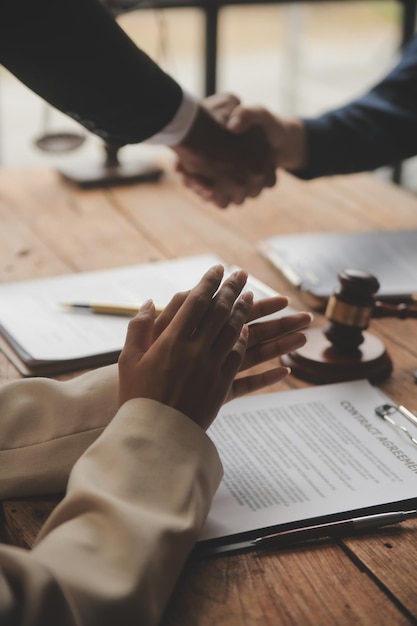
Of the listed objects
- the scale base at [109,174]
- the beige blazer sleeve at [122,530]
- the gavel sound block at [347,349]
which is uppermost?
the beige blazer sleeve at [122,530]

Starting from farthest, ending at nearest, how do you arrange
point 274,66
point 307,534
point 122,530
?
point 274,66 → point 307,534 → point 122,530

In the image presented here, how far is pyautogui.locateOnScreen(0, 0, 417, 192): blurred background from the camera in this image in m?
4.79

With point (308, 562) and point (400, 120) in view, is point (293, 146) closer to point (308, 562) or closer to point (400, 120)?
point (400, 120)

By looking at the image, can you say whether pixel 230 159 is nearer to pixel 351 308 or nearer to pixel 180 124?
pixel 180 124

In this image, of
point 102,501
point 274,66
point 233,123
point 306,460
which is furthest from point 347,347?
point 274,66

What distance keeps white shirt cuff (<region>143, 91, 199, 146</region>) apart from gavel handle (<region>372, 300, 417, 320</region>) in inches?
26.6

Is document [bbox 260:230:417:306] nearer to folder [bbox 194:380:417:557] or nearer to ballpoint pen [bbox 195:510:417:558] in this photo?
folder [bbox 194:380:417:557]

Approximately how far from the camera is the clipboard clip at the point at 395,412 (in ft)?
3.10

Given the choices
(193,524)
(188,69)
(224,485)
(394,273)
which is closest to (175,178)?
(394,273)

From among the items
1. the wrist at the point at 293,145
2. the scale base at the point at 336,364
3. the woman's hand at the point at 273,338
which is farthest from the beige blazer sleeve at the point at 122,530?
the wrist at the point at 293,145

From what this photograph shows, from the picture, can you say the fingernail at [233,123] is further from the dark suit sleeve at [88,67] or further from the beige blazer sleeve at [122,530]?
the beige blazer sleeve at [122,530]

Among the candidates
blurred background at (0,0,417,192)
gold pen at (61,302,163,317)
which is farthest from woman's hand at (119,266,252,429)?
blurred background at (0,0,417,192)

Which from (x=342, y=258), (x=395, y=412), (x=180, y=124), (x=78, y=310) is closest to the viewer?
(x=395, y=412)

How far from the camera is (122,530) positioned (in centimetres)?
66
